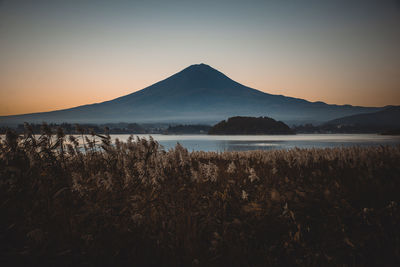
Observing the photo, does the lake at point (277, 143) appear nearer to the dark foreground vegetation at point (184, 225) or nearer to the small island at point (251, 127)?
the dark foreground vegetation at point (184, 225)

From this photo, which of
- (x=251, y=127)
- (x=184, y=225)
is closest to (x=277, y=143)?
(x=184, y=225)

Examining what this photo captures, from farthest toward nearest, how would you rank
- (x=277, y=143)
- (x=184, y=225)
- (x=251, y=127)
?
(x=251, y=127) < (x=277, y=143) < (x=184, y=225)

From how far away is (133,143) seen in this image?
6.50m

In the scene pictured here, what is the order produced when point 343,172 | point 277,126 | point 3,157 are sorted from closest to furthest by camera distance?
point 3,157, point 343,172, point 277,126

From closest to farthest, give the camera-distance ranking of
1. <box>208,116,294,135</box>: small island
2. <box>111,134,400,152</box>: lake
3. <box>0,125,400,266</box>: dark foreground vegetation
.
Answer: <box>0,125,400,266</box>: dark foreground vegetation, <box>111,134,400,152</box>: lake, <box>208,116,294,135</box>: small island

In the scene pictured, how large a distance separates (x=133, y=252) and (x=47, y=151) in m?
2.89

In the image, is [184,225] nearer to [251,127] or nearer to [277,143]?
[277,143]

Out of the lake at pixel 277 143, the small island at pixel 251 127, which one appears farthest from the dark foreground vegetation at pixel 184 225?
the small island at pixel 251 127

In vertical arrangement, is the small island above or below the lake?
above

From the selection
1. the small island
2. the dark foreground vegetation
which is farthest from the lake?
the small island

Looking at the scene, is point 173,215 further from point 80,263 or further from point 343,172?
point 343,172

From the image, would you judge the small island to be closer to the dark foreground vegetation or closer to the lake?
the lake

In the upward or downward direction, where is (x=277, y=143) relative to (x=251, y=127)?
downward

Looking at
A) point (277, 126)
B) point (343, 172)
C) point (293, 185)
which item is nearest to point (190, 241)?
point (293, 185)
